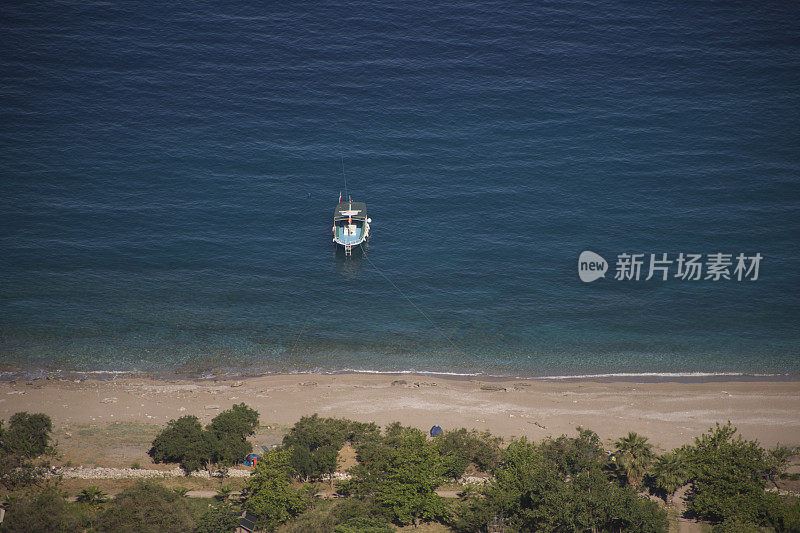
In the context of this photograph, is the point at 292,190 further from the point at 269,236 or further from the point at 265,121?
the point at 265,121

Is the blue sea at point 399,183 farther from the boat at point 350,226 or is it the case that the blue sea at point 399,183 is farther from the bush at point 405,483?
the bush at point 405,483

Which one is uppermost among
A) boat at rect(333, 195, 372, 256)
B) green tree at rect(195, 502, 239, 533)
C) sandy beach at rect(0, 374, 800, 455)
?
boat at rect(333, 195, 372, 256)

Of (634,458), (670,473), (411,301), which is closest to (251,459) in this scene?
(634,458)

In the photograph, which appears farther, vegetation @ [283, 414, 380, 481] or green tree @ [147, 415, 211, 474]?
green tree @ [147, 415, 211, 474]

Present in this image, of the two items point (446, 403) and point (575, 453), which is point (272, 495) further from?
point (446, 403)

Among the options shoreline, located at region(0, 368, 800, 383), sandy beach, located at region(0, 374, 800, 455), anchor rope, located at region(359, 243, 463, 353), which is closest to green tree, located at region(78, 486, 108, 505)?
sandy beach, located at region(0, 374, 800, 455)

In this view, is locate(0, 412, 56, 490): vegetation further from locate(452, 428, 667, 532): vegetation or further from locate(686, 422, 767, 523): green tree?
locate(686, 422, 767, 523): green tree
